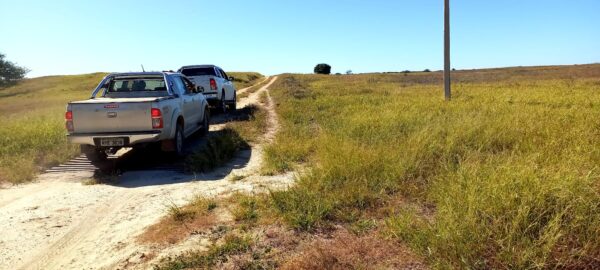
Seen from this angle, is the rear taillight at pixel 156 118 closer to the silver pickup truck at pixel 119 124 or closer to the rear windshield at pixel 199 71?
the silver pickup truck at pixel 119 124

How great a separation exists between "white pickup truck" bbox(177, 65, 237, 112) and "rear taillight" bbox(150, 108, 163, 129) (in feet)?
26.5

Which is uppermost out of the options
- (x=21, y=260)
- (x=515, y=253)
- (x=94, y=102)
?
(x=94, y=102)

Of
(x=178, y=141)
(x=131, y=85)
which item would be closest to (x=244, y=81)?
(x=131, y=85)

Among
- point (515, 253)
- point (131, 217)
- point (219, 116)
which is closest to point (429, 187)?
point (515, 253)

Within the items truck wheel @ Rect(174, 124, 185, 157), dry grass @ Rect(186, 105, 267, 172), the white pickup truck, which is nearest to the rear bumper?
truck wheel @ Rect(174, 124, 185, 157)

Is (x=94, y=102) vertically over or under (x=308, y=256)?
over

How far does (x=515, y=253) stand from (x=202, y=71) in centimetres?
1461

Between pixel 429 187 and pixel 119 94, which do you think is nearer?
pixel 429 187

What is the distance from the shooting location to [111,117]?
24.7 ft

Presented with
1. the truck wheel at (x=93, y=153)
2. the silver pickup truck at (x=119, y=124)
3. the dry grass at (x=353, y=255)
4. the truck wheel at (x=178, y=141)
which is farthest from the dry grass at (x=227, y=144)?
the dry grass at (x=353, y=255)

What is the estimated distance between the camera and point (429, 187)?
5.05m

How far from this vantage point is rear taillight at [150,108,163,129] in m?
Result: 7.54

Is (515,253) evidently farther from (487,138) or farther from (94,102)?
(94,102)

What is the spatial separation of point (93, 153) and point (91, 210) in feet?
9.11
